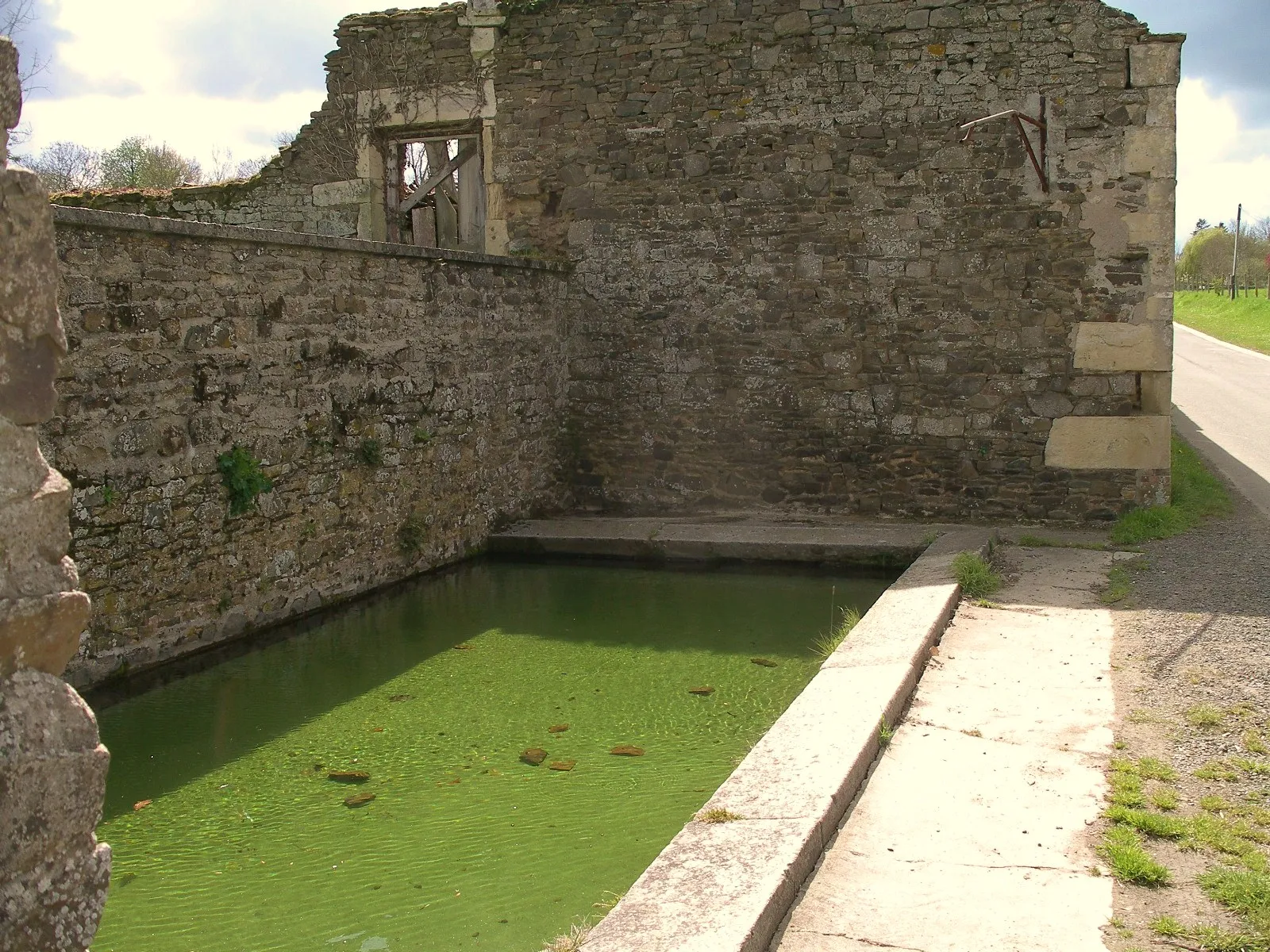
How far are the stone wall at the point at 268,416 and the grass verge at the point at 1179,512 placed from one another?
4680 mm

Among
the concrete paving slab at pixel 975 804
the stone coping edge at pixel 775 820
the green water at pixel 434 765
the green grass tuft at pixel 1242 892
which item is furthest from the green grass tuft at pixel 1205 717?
the green water at pixel 434 765

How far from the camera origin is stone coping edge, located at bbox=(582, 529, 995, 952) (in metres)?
→ 2.68

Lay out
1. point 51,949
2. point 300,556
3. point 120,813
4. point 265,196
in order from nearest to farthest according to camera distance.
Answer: point 51,949
point 120,813
point 300,556
point 265,196

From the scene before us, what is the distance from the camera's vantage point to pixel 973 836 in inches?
134

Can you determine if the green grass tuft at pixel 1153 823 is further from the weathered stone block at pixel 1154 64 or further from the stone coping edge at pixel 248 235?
the weathered stone block at pixel 1154 64

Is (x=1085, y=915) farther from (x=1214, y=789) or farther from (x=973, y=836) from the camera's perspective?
(x=1214, y=789)

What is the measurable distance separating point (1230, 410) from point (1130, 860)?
15.0 m

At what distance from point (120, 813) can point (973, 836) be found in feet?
10.0

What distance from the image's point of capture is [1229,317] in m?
35.1

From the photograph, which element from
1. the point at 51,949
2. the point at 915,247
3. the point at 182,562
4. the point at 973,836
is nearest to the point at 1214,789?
the point at 973,836

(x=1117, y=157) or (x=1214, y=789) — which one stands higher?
(x=1117, y=157)

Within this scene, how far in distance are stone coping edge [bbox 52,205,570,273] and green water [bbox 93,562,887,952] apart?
7.41 feet

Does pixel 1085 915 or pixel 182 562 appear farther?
pixel 182 562

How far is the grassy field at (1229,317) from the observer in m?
29.9
